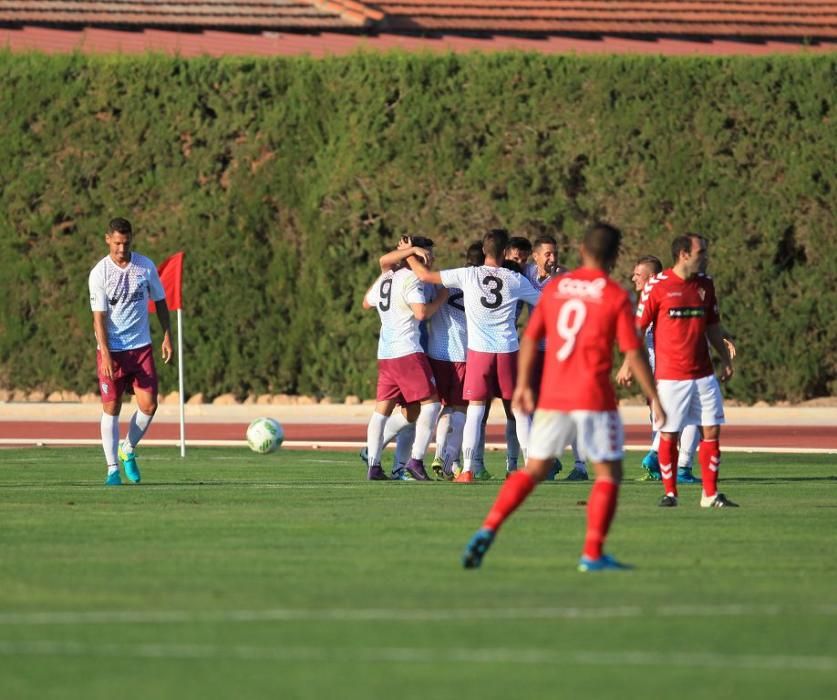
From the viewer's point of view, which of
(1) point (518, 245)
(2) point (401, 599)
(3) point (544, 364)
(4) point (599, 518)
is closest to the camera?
(2) point (401, 599)

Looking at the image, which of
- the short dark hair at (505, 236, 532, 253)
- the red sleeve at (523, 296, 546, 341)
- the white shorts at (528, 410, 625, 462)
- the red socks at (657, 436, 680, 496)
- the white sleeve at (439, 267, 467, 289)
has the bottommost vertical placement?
the red socks at (657, 436, 680, 496)

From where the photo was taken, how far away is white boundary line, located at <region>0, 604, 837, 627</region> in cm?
837

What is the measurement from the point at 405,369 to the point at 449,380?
74 cm

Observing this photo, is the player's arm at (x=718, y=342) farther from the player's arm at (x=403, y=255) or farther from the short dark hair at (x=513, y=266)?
the player's arm at (x=403, y=255)

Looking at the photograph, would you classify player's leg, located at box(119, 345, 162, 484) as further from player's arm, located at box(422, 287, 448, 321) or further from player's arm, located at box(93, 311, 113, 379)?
player's arm, located at box(422, 287, 448, 321)

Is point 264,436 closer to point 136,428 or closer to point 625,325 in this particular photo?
point 136,428

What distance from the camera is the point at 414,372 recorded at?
665 inches

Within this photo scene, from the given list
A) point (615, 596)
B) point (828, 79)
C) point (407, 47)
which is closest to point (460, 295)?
point (615, 596)

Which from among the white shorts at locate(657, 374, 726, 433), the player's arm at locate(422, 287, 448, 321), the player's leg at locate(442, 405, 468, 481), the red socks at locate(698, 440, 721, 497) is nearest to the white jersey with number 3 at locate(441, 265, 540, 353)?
the player's arm at locate(422, 287, 448, 321)

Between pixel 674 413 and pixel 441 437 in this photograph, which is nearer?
pixel 674 413

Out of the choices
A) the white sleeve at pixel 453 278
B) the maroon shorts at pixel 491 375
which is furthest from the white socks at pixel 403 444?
the white sleeve at pixel 453 278

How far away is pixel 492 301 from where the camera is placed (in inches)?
655

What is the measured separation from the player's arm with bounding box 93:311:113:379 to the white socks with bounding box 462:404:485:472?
3031 millimetres

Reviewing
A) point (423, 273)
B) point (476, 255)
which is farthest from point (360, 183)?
point (423, 273)
